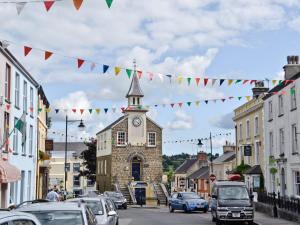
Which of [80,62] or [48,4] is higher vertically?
[48,4]

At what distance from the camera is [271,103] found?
35.7 m

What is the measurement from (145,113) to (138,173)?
24.6 feet

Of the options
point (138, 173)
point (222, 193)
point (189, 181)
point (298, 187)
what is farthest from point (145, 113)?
point (222, 193)

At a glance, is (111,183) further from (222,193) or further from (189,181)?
(222,193)

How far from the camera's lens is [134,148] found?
6194 centimetres

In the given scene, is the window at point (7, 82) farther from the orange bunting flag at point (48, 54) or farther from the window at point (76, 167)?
the window at point (76, 167)

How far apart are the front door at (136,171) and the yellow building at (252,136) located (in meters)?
19.3

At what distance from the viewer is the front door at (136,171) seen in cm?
6172

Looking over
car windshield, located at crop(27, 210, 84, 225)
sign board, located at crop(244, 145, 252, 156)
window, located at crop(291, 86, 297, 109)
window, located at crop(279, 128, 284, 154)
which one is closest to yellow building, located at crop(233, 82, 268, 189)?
sign board, located at crop(244, 145, 252, 156)

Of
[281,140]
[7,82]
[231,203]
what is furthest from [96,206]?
[281,140]

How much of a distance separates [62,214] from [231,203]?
13312mm

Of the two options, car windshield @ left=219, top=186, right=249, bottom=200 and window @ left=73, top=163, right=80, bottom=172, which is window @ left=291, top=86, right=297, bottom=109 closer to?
car windshield @ left=219, top=186, right=249, bottom=200

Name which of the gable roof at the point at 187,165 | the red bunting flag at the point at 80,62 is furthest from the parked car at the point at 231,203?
the gable roof at the point at 187,165

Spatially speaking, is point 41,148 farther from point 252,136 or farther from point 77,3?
point 77,3
